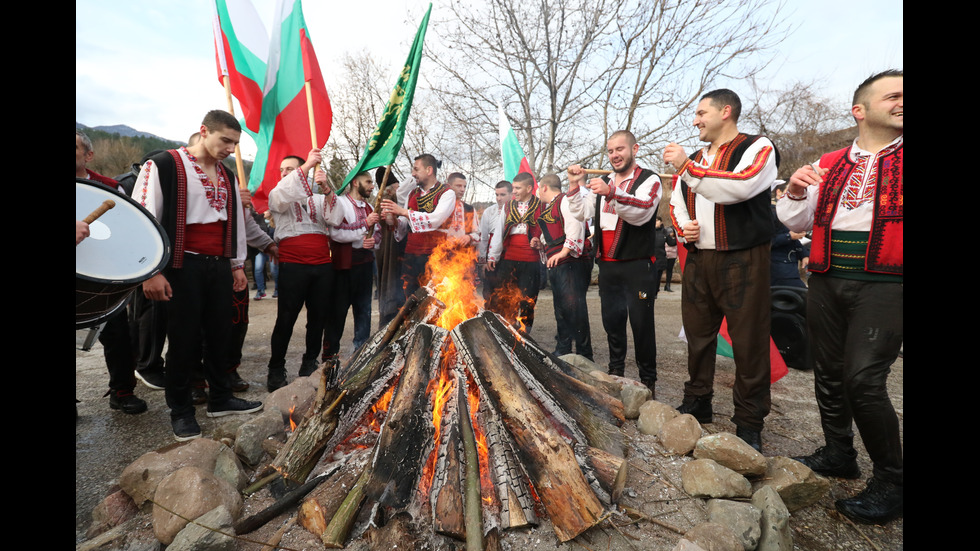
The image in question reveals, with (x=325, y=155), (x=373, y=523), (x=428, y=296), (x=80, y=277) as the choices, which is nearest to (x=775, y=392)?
(x=428, y=296)

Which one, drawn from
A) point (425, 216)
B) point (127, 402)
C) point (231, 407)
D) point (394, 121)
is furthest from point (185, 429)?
point (425, 216)

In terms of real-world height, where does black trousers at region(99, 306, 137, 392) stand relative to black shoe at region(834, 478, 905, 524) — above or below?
above

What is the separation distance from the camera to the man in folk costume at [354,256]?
4.53 meters

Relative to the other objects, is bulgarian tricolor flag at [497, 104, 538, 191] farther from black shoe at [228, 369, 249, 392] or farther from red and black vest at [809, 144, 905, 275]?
red and black vest at [809, 144, 905, 275]

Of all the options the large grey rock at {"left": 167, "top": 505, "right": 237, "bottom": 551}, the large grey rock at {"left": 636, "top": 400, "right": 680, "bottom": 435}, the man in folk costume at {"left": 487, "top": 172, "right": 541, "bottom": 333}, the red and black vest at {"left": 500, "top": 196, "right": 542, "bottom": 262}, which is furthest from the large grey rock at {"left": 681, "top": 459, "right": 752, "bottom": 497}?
the red and black vest at {"left": 500, "top": 196, "right": 542, "bottom": 262}

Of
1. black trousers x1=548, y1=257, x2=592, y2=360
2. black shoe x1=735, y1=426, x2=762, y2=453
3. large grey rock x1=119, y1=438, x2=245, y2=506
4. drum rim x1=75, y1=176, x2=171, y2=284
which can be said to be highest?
drum rim x1=75, y1=176, x2=171, y2=284

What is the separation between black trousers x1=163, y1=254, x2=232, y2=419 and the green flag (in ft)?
4.22

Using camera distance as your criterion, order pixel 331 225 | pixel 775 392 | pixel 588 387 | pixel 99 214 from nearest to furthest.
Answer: pixel 99 214 → pixel 588 387 → pixel 775 392 → pixel 331 225

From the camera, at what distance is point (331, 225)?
14.4 feet

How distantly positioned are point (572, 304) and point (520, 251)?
1210 mm

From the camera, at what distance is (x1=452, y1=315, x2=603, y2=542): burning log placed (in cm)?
183
